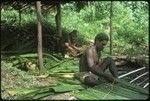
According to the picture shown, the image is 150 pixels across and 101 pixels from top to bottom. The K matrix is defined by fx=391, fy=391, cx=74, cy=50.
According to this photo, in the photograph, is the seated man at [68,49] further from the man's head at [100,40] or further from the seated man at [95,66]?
the man's head at [100,40]

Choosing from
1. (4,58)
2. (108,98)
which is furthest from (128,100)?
(4,58)

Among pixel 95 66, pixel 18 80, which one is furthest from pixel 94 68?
pixel 18 80

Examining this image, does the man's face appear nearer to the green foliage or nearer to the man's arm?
the man's arm

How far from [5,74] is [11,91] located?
1071mm

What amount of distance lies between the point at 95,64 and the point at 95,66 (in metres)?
0.21

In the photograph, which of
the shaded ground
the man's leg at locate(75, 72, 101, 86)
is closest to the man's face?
the man's leg at locate(75, 72, 101, 86)

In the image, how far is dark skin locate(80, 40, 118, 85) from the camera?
21.0ft

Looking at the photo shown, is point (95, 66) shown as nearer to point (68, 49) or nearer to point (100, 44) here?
point (100, 44)

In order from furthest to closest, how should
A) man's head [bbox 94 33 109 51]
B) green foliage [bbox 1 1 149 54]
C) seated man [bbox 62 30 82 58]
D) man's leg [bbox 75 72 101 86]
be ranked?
1. green foliage [bbox 1 1 149 54]
2. seated man [bbox 62 30 82 58]
3. man's head [bbox 94 33 109 51]
4. man's leg [bbox 75 72 101 86]

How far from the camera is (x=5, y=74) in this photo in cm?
738

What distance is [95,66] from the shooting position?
6.60 metres

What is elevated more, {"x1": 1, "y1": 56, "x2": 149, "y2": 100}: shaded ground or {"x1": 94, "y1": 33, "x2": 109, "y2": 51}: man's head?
{"x1": 94, "y1": 33, "x2": 109, "y2": 51}: man's head

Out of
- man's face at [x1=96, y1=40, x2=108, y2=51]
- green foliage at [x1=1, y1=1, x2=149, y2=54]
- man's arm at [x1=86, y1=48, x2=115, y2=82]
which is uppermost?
green foliage at [x1=1, y1=1, x2=149, y2=54]

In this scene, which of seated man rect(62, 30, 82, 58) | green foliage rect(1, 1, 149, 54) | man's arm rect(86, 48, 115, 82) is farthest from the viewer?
green foliage rect(1, 1, 149, 54)
